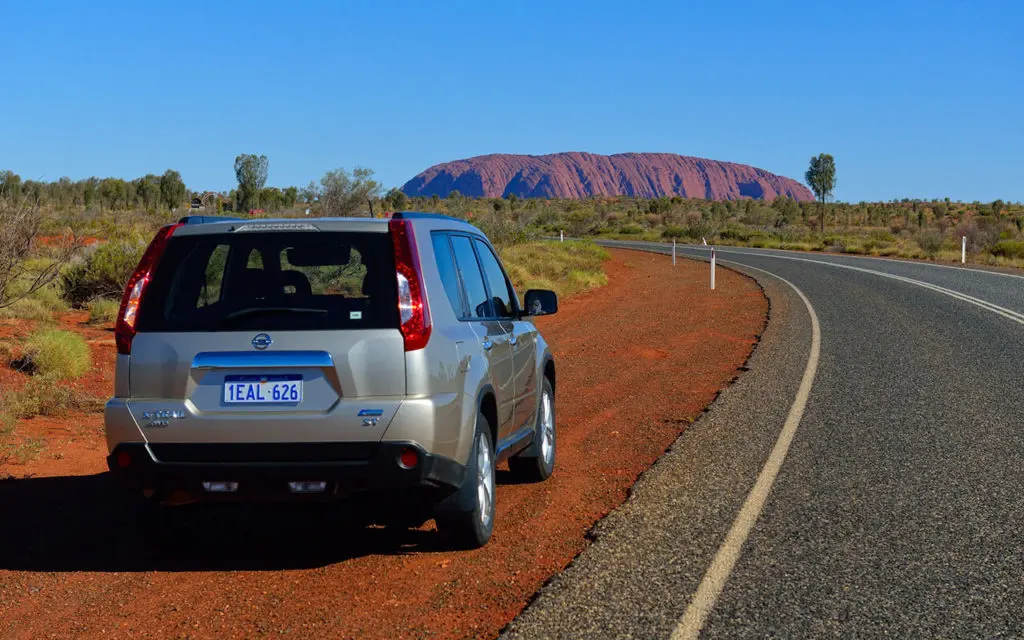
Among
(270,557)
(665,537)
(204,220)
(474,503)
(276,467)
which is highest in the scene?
(204,220)

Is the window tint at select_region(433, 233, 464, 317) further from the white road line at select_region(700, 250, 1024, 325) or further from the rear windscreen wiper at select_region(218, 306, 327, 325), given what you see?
the white road line at select_region(700, 250, 1024, 325)

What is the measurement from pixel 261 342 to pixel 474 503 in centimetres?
144

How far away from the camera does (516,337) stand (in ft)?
23.4

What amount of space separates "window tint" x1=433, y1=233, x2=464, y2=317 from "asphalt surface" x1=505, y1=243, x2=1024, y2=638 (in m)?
1.56

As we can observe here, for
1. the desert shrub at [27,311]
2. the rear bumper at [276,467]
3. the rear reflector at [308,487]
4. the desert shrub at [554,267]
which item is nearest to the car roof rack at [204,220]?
the rear bumper at [276,467]

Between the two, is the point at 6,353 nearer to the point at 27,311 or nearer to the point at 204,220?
the point at 27,311

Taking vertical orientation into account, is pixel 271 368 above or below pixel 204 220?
below

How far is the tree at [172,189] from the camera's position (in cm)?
5419

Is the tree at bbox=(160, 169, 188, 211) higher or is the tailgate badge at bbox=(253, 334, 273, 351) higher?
the tree at bbox=(160, 169, 188, 211)

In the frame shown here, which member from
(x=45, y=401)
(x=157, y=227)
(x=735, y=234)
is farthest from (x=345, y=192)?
(x=735, y=234)

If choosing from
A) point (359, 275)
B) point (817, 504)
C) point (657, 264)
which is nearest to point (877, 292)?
point (657, 264)

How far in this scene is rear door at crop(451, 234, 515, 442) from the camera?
6414 mm

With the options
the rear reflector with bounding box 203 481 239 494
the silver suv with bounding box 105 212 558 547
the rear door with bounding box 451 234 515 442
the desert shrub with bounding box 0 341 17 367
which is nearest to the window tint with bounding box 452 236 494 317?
the rear door with bounding box 451 234 515 442

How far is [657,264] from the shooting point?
1722 inches
